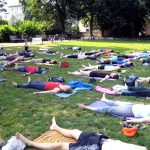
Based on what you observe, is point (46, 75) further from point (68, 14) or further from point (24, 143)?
point (68, 14)

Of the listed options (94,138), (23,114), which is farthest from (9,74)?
(94,138)

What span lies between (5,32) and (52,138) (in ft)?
102

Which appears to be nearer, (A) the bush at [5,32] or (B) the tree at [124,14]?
(A) the bush at [5,32]

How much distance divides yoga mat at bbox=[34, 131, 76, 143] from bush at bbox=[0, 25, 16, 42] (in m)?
30.2

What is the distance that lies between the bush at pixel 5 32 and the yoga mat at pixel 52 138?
30.2 m

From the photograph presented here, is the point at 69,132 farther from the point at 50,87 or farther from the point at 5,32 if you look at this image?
the point at 5,32

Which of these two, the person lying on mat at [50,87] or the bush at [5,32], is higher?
the bush at [5,32]

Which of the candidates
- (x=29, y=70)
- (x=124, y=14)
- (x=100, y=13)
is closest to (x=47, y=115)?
(x=29, y=70)

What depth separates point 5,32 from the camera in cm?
3519

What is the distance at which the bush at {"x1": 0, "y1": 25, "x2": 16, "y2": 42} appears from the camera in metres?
34.8

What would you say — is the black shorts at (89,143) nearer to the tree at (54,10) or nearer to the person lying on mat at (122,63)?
the person lying on mat at (122,63)

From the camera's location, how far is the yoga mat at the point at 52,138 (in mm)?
5410

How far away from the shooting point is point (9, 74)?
12102 millimetres

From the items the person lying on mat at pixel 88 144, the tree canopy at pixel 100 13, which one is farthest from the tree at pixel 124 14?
the person lying on mat at pixel 88 144
